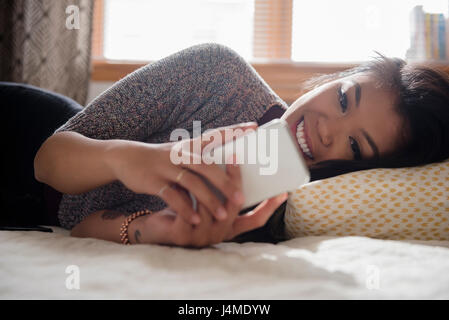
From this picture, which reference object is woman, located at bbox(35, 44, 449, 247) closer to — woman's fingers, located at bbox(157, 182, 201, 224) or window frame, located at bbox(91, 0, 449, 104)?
woman's fingers, located at bbox(157, 182, 201, 224)

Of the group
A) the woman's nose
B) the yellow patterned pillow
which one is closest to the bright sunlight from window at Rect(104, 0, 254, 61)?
the woman's nose

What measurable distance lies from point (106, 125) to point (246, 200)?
0.39 m

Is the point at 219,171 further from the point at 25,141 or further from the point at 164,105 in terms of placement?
the point at 25,141

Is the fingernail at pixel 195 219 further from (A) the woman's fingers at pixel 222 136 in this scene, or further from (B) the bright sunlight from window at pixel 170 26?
(B) the bright sunlight from window at pixel 170 26

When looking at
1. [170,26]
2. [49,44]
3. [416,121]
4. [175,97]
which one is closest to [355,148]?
[416,121]

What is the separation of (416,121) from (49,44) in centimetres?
184

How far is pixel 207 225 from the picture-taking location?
520mm

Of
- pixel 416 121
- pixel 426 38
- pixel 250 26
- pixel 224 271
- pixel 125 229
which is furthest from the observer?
pixel 250 26

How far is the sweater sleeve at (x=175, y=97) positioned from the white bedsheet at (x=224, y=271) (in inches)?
10.7

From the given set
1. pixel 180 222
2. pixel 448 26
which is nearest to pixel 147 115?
pixel 180 222

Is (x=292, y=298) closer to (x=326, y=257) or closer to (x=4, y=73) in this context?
(x=326, y=257)

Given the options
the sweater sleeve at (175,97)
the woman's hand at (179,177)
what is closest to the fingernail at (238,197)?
the woman's hand at (179,177)
